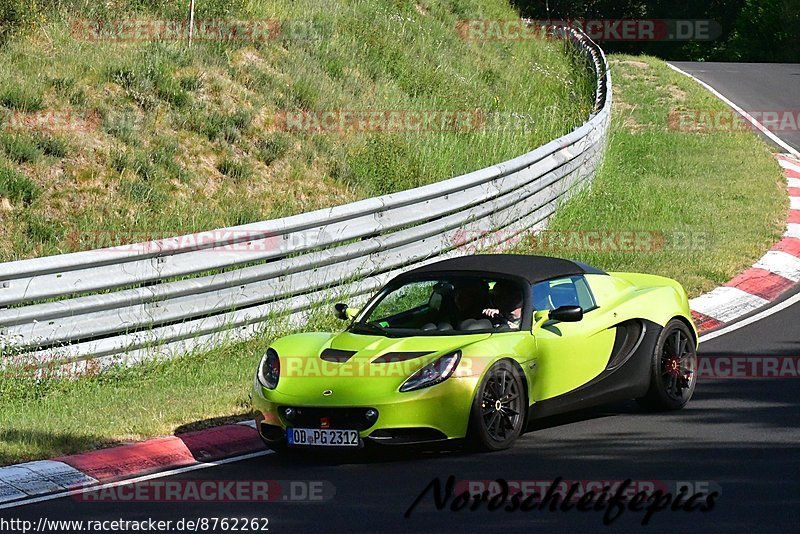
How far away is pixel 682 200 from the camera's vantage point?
18.5 m

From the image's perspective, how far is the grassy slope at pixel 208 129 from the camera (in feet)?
46.2

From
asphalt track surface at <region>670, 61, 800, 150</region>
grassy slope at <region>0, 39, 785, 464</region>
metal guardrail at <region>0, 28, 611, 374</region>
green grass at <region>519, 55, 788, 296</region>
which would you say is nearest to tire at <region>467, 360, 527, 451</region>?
grassy slope at <region>0, 39, 785, 464</region>

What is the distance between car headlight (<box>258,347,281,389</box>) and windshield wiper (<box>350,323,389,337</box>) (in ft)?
2.25

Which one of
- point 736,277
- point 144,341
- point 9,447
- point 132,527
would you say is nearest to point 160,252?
point 144,341

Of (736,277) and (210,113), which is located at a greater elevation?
(210,113)

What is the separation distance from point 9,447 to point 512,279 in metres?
3.65

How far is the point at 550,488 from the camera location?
760cm

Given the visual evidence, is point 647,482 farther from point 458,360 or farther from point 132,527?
point 132,527
